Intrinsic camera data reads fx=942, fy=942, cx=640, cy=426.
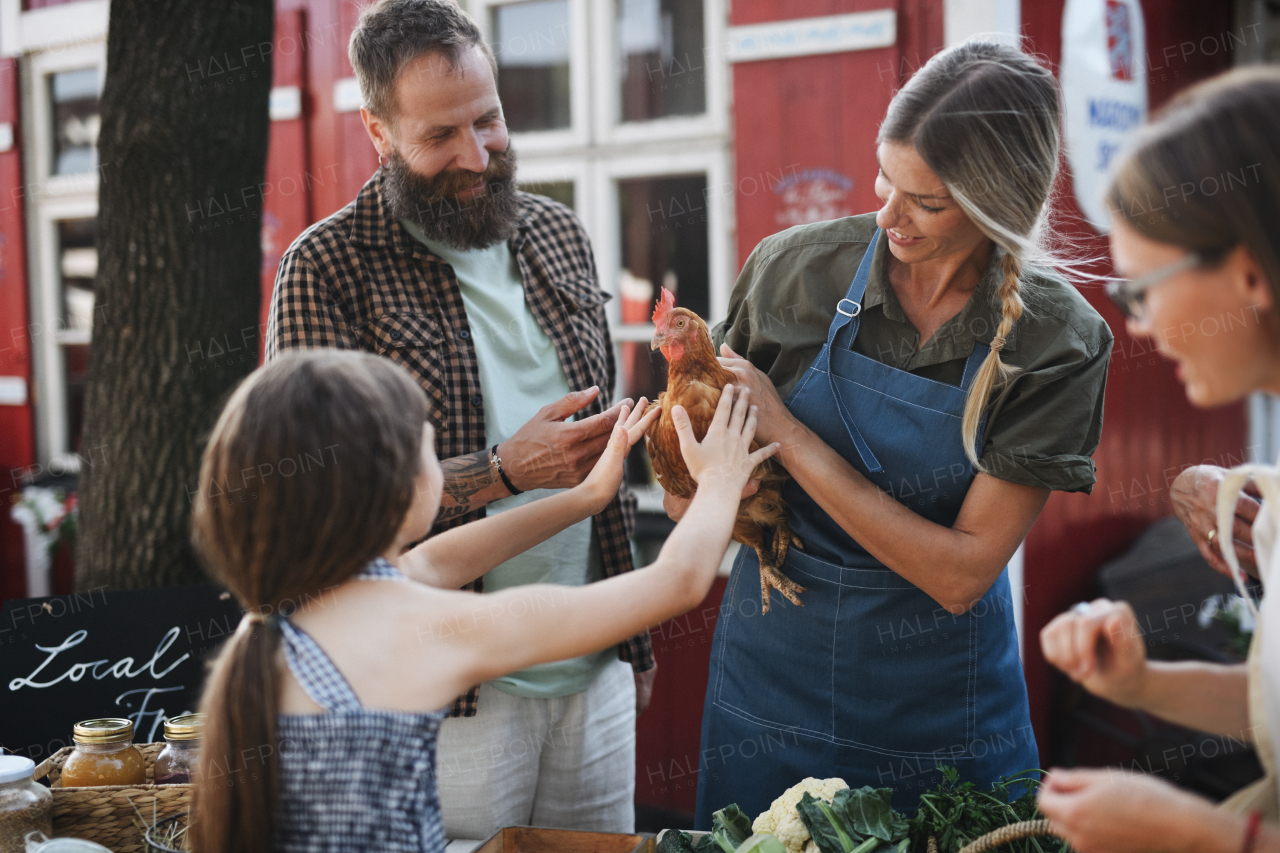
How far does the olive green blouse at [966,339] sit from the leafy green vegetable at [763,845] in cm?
81

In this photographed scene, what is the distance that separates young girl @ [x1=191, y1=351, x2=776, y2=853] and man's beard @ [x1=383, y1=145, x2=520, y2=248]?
0.90 m

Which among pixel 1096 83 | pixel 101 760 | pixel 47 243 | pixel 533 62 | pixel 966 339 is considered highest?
pixel 533 62

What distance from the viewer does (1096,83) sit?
4.01 m

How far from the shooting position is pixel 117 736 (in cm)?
182

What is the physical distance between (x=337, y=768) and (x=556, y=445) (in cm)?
89

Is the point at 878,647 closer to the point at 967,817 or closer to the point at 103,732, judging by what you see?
the point at 967,817

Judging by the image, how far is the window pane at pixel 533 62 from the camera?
4258 mm

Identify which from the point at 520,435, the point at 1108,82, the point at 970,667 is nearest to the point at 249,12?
the point at 520,435

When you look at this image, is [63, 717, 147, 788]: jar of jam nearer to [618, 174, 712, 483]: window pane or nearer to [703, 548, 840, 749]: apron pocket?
[703, 548, 840, 749]: apron pocket

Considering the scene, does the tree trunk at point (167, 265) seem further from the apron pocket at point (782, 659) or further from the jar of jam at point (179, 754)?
the apron pocket at point (782, 659)

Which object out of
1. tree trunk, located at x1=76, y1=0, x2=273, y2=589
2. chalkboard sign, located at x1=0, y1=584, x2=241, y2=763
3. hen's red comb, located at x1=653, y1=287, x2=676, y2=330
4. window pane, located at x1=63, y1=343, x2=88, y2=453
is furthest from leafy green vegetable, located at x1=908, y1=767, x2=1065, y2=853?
window pane, located at x1=63, y1=343, x2=88, y2=453

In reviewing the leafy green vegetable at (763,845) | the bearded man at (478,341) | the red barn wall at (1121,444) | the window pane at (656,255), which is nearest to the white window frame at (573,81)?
the window pane at (656,255)

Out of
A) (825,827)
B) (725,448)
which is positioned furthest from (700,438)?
(825,827)

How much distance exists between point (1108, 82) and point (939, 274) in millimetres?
2774
